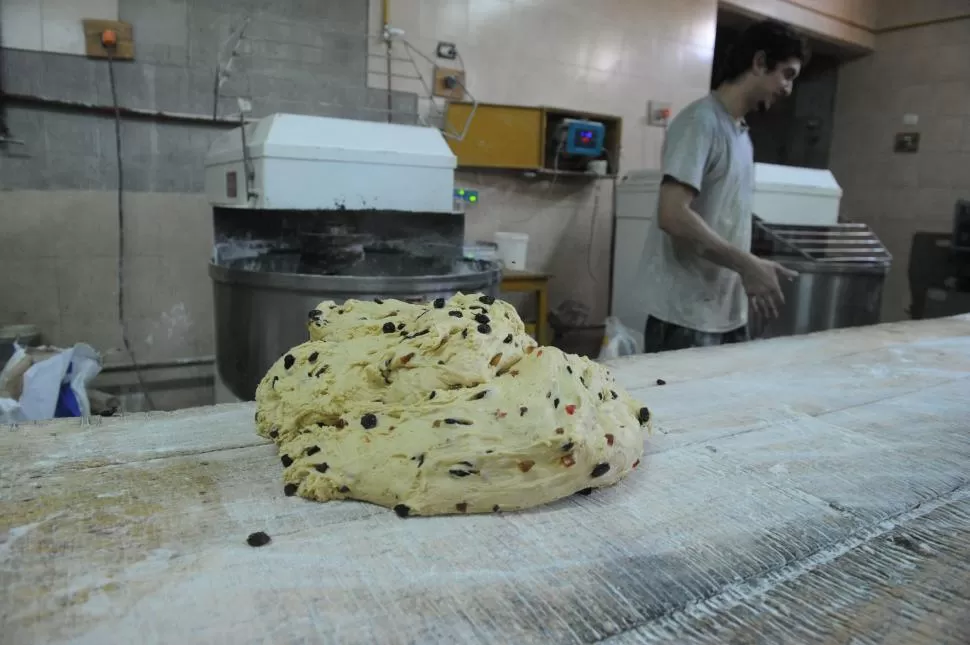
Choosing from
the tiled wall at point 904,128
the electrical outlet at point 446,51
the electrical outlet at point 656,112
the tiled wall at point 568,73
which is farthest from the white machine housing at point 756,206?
the tiled wall at point 904,128

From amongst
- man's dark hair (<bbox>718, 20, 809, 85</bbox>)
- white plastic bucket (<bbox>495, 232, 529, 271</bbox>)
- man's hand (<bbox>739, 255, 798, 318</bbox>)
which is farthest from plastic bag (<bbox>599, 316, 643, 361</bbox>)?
man's dark hair (<bbox>718, 20, 809, 85</bbox>)

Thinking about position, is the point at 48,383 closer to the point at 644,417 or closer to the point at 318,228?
the point at 318,228

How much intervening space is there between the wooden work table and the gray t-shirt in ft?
3.09

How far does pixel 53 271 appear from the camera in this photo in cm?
269

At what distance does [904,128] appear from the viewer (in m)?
4.76

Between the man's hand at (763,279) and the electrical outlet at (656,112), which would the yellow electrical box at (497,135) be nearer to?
the electrical outlet at (656,112)

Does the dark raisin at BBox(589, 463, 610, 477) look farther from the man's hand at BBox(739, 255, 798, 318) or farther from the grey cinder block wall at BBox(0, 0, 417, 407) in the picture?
the grey cinder block wall at BBox(0, 0, 417, 407)

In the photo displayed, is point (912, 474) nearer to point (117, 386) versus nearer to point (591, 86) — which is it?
point (117, 386)

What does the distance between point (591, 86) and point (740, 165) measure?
2.14 metres

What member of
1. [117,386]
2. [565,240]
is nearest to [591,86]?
[565,240]

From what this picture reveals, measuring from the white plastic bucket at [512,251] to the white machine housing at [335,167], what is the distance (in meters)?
1.39

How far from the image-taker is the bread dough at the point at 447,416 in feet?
2.38

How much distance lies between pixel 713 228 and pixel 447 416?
4.67 feet

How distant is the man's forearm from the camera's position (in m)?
1.77
